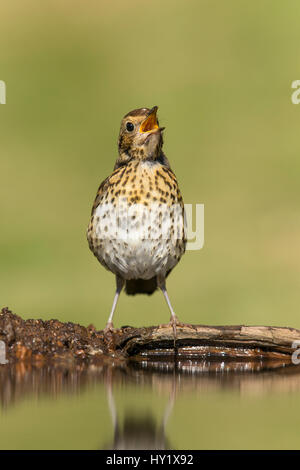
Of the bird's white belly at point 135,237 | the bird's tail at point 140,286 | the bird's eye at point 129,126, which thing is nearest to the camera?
the bird's white belly at point 135,237

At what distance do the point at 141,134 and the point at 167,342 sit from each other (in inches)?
46.1

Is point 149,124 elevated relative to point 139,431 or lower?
elevated

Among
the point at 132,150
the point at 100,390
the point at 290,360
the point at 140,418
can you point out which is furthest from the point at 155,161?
the point at 140,418

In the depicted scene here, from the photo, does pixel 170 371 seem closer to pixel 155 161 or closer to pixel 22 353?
pixel 22 353

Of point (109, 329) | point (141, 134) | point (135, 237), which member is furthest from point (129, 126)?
point (109, 329)

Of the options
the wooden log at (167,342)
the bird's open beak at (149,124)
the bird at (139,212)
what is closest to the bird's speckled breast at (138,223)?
the bird at (139,212)

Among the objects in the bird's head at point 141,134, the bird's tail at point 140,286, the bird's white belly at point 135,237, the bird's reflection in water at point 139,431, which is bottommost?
the bird's reflection in water at point 139,431

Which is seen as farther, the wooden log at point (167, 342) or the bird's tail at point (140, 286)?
the bird's tail at point (140, 286)

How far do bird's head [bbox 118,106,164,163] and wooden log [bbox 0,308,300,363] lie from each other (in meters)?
1.06

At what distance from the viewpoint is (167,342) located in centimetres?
297

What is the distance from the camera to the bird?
361 centimetres

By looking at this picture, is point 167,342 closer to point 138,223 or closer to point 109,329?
point 109,329

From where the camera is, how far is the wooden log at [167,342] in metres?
2.90

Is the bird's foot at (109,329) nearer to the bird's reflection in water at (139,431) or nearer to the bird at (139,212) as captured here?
the bird at (139,212)
